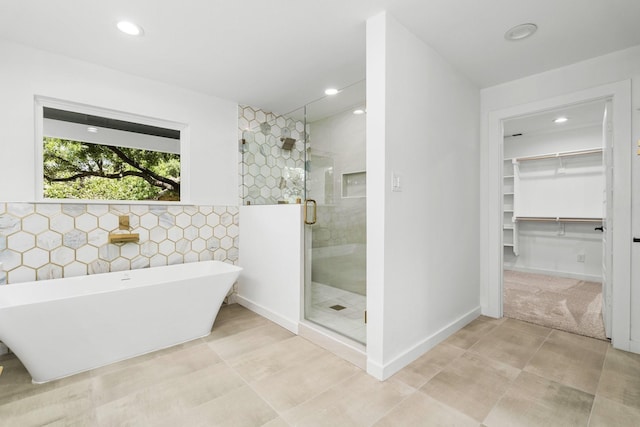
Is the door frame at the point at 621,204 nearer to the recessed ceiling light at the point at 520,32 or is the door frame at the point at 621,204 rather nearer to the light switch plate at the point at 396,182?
the recessed ceiling light at the point at 520,32

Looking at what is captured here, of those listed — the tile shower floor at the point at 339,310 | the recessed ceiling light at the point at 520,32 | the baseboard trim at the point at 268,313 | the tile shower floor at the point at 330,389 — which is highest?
the recessed ceiling light at the point at 520,32

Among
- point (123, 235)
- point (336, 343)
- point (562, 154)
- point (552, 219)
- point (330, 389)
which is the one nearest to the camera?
point (330, 389)

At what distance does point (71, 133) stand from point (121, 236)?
0.99 meters

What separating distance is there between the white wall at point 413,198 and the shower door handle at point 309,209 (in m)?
0.68

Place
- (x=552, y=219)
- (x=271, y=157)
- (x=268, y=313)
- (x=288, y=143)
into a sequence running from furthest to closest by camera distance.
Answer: (x=552, y=219), (x=271, y=157), (x=288, y=143), (x=268, y=313)

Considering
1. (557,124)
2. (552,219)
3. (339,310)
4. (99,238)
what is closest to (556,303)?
(552,219)

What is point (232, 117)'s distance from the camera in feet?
11.1

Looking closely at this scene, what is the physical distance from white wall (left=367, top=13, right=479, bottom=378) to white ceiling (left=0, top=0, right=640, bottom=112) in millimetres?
205

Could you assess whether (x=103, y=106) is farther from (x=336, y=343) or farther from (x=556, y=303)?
(x=556, y=303)

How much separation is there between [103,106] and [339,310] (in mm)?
2712

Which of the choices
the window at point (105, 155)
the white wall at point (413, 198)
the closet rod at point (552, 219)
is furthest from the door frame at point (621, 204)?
the window at point (105, 155)

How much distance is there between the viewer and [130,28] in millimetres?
2029

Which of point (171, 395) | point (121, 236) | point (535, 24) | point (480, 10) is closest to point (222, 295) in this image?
point (171, 395)

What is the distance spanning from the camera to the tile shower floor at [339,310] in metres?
2.16
